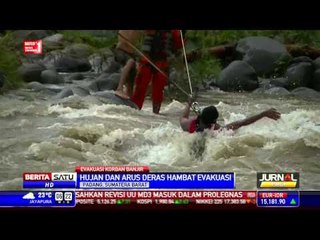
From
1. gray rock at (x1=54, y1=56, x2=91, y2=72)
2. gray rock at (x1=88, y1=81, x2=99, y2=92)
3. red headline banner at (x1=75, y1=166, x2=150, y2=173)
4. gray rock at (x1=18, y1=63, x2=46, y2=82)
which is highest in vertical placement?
gray rock at (x1=54, y1=56, x2=91, y2=72)

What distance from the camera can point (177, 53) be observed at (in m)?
3.94

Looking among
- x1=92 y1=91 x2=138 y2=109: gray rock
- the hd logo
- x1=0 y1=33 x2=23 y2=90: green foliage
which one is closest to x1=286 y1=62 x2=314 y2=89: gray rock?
the hd logo

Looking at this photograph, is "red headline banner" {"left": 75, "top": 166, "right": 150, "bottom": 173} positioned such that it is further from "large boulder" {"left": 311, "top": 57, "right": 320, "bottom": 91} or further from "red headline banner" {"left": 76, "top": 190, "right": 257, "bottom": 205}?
"large boulder" {"left": 311, "top": 57, "right": 320, "bottom": 91}

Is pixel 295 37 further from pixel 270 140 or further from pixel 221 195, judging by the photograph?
pixel 221 195

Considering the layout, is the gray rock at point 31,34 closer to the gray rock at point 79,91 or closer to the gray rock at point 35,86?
the gray rock at point 35,86

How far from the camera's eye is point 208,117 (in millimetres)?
3869

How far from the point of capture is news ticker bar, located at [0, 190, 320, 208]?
140 inches

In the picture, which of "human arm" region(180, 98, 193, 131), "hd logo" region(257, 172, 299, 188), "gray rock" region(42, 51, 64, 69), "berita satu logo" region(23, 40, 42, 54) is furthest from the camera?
"human arm" region(180, 98, 193, 131)

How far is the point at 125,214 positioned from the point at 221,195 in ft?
2.39

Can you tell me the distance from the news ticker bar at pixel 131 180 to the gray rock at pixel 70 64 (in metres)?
0.83

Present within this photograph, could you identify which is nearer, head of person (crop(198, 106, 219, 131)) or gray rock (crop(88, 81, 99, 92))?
head of person (crop(198, 106, 219, 131))

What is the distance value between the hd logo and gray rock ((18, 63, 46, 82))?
1.70 meters

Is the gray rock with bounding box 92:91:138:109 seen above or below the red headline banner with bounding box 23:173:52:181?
above
